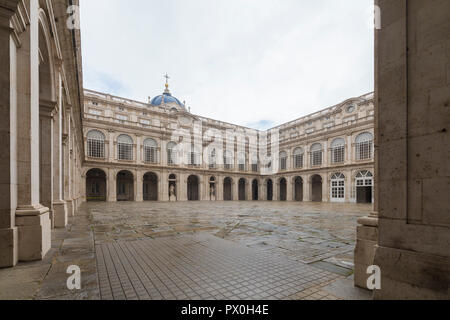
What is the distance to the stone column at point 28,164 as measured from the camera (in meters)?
3.63

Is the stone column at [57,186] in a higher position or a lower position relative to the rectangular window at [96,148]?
lower

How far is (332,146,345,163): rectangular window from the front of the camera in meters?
30.7

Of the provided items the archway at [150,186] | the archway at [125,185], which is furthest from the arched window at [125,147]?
the archway at [150,186]

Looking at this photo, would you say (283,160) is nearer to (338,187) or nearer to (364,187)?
(338,187)

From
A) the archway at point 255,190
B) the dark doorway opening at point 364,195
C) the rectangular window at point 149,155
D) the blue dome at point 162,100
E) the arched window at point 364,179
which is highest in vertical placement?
the blue dome at point 162,100

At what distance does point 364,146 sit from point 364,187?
5305mm

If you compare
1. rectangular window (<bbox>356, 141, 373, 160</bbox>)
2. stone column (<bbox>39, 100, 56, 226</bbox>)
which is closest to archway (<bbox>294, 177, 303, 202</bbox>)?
rectangular window (<bbox>356, 141, 373, 160</bbox>)

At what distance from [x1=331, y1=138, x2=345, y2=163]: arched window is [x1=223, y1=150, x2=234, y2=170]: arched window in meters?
16.8

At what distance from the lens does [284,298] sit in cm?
254

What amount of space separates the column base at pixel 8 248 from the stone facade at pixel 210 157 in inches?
987

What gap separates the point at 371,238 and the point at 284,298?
1.36 meters

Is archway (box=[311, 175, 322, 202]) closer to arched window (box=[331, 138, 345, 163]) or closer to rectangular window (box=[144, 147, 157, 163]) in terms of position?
arched window (box=[331, 138, 345, 163])

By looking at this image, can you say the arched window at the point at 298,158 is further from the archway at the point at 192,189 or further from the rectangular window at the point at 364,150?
the archway at the point at 192,189
